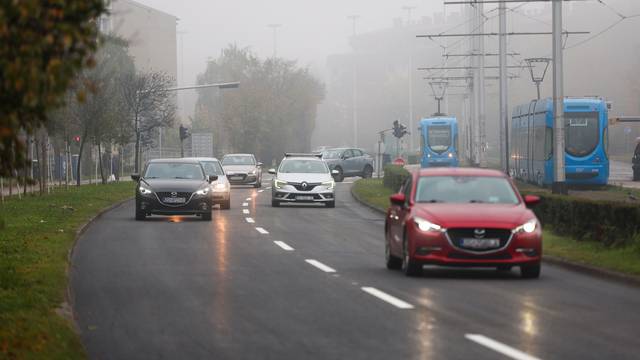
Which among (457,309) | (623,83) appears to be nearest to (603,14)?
(623,83)

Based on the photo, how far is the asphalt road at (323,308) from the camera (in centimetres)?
1011

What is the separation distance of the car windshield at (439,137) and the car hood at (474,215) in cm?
5290

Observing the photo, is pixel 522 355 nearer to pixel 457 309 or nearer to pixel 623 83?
pixel 457 309

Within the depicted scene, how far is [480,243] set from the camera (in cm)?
1620

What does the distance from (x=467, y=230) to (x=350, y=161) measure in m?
56.4

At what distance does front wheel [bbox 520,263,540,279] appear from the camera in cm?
1665

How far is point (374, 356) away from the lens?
960 centimetres

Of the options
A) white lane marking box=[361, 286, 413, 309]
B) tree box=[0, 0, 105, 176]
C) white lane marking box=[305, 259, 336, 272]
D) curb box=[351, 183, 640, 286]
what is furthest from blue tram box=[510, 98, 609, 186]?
tree box=[0, 0, 105, 176]

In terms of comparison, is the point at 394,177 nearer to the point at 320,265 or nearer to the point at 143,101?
the point at 143,101

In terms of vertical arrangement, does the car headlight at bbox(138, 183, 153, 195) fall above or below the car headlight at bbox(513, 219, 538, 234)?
below

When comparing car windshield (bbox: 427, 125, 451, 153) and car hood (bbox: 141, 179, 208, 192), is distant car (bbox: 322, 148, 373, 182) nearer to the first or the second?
car windshield (bbox: 427, 125, 451, 153)

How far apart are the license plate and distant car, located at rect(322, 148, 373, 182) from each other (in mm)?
55098

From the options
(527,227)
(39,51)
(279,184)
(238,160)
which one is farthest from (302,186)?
(39,51)

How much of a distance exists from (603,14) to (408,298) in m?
154
